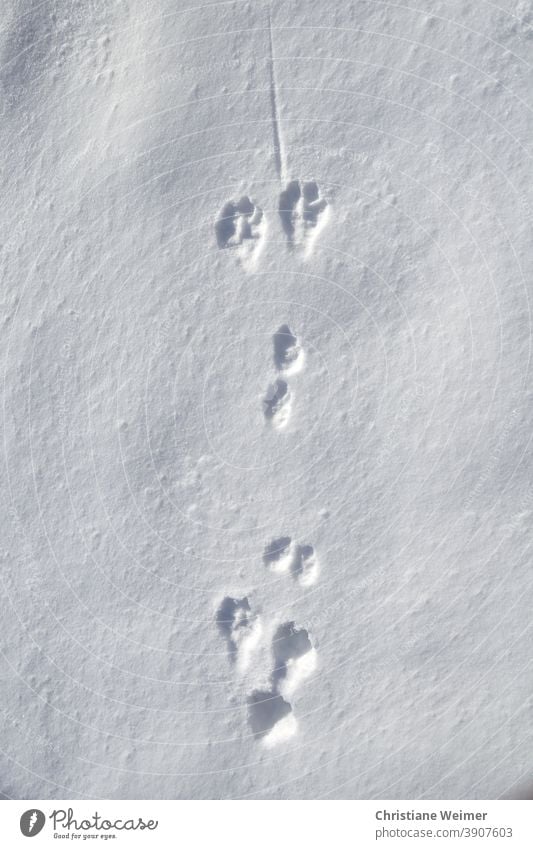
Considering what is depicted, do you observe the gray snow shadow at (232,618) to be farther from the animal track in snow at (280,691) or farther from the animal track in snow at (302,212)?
the animal track in snow at (302,212)

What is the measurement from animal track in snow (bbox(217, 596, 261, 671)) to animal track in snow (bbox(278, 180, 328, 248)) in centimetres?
286

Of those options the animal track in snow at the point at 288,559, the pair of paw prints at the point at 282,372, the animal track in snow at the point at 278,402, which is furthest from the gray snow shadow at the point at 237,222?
the animal track in snow at the point at 288,559

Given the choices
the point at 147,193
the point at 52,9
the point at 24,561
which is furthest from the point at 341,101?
the point at 24,561

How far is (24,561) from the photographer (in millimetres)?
6168

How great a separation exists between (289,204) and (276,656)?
3563 mm

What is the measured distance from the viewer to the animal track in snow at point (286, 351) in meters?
6.04

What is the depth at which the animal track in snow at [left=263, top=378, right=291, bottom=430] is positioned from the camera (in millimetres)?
6055


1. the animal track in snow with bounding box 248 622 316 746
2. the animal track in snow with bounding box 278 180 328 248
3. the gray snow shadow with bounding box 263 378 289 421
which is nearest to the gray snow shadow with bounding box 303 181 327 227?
the animal track in snow with bounding box 278 180 328 248

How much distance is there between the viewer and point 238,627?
19.9 ft

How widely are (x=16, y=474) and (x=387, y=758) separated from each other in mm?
3691

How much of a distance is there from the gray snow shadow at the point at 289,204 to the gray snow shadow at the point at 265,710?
3.63 m

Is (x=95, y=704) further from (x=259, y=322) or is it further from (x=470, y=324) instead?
(x=470, y=324)
